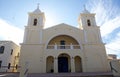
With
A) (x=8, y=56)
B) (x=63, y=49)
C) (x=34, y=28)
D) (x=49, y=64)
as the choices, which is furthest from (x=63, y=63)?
(x=8, y=56)

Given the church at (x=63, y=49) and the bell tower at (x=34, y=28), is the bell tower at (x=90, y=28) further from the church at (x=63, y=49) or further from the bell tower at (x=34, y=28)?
the bell tower at (x=34, y=28)

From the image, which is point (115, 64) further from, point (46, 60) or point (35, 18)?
point (35, 18)

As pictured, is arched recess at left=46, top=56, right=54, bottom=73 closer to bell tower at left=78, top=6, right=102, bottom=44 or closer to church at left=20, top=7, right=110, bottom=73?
church at left=20, top=7, right=110, bottom=73

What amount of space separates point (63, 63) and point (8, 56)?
11.7m

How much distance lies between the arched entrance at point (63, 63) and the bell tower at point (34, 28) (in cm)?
495

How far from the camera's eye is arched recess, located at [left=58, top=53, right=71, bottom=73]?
20234 mm

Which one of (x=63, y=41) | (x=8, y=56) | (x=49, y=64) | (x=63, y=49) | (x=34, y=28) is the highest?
(x=34, y=28)

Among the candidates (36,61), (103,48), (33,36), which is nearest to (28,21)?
(33,36)

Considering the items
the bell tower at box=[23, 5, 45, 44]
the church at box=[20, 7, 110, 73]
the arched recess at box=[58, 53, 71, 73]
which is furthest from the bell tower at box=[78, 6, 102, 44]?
the bell tower at box=[23, 5, 45, 44]

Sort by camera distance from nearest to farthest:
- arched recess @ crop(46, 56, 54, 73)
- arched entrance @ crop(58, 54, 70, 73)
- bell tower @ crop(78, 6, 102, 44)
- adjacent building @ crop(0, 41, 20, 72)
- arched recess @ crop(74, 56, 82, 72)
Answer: arched recess @ crop(46, 56, 54, 73) → arched recess @ crop(74, 56, 82, 72) → arched entrance @ crop(58, 54, 70, 73) → bell tower @ crop(78, 6, 102, 44) → adjacent building @ crop(0, 41, 20, 72)

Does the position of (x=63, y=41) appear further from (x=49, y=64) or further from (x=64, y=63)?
(x=49, y=64)

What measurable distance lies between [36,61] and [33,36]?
486cm

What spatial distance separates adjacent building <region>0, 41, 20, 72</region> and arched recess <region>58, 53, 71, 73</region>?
30.4ft

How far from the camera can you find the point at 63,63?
20641mm
